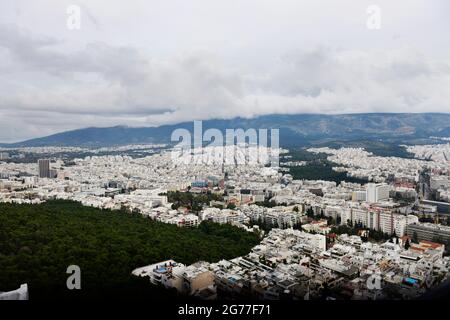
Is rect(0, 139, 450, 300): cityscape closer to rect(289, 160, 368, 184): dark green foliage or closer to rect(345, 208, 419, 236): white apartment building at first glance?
rect(345, 208, 419, 236): white apartment building

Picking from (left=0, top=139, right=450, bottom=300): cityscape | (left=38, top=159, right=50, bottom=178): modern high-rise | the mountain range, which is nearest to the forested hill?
(left=0, top=139, right=450, bottom=300): cityscape

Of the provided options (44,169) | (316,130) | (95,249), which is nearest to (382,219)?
(95,249)

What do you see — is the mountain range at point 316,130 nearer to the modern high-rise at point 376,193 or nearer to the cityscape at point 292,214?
the cityscape at point 292,214

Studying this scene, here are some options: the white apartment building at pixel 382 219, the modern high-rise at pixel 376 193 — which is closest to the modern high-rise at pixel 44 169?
the modern high-rise at pixel 376 193

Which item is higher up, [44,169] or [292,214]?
[44,169]

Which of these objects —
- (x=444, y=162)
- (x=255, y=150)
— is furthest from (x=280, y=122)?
(x=444, y=162)

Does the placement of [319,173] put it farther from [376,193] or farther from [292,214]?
[292,214]
